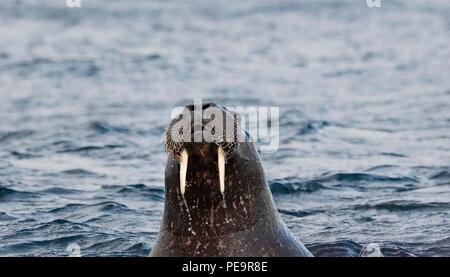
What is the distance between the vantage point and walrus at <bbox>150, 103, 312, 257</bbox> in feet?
18.2

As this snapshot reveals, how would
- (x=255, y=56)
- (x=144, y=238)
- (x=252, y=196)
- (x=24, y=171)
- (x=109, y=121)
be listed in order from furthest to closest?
(x=255, y=56) → (x=109, y=121) → (x=24, y=171) → (x=144, y=238) → (x=252, y=196)

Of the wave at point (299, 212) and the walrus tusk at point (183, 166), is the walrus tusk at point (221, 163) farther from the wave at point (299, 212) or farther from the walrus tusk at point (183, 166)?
the wave at point (299, 212)

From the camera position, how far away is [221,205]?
5715mm

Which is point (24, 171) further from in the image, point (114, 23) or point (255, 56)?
point (114, 23)

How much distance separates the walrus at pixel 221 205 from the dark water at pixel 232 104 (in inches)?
66.6

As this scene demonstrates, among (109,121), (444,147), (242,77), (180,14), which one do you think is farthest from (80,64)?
(444,147)

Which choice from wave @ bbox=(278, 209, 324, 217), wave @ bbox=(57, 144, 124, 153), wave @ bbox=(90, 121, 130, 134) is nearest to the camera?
wave @ bbox=(278, 209, 324, 217)

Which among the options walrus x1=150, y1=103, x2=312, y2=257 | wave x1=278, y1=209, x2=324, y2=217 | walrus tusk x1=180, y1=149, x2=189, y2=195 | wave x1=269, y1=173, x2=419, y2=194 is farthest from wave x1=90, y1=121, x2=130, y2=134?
walrus tusk x1=180, y1=149, x2=189, y2=195

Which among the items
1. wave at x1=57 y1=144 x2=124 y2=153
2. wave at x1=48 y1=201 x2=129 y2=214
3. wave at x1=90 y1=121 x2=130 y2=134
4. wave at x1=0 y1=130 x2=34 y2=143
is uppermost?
wave at x1=90 y1=121 x2=130 y2=134

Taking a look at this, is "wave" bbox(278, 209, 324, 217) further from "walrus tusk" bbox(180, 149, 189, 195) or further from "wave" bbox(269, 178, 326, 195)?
"walrus tusk" bbox(180, 149, 189, 195)

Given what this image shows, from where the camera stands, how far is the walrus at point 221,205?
218 inches

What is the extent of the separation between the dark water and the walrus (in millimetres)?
1691
